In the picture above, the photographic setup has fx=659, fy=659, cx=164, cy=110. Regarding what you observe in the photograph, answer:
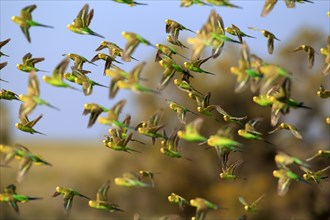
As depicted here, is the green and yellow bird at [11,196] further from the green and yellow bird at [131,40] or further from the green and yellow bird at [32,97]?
the green and yellow bird at [131,40]

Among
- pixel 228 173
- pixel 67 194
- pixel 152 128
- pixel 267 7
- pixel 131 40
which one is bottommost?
pixel 67 194

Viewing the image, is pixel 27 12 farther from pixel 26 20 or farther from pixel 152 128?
pixel 152 128

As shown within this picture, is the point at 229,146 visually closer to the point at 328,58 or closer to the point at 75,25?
the point at 328,58

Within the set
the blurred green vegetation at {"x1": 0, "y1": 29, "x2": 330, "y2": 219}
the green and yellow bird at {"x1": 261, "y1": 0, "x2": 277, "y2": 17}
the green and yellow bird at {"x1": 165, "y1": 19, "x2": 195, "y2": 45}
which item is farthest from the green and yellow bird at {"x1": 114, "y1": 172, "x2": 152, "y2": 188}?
the blurred green vegetation at {"x1": 0, "y1": 29, "x2": 330, "y2": 219}

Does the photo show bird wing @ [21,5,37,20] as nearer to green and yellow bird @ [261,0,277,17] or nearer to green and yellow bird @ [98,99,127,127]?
green and yellow bird @ [98,99,127,127]

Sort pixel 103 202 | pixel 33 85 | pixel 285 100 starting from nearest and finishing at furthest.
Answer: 1. pixel 285 100
2. pixel 33 85
3. pixel 103 202

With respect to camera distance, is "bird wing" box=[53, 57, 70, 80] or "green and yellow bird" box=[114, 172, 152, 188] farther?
"green and yellow bird" box=[114, 172, 152, 188]

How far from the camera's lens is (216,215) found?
17.9 meters

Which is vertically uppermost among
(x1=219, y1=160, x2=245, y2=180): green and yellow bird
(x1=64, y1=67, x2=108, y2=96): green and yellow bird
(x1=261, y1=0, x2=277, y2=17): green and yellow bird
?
(x1=261, y1=0, x2=277, y2=17): green and yellow bird

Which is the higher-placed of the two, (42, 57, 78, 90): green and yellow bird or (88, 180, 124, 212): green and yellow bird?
(42, 57, 78, 90): green and yellow bird

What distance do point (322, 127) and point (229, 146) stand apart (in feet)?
54.5

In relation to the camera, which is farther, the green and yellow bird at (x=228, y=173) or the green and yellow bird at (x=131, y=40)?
the green and yellow bird at (x=228, y=173)

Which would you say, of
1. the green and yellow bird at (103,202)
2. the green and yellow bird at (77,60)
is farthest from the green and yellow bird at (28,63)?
the green and yellow bird at (103,202)

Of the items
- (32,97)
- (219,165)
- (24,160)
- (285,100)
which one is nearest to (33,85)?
(32,97)
